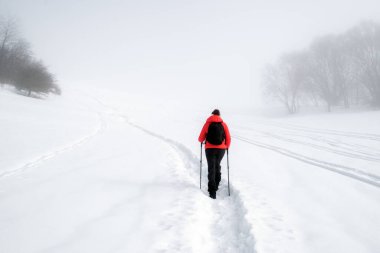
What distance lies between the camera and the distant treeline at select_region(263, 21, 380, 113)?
3578 cm

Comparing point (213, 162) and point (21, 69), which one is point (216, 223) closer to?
point (213, 162)

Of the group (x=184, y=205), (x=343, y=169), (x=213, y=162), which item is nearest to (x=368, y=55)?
(x=343, y=169)

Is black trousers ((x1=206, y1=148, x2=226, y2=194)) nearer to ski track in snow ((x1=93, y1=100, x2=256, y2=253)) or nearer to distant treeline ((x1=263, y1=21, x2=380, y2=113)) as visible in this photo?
ski track in snow ((x1=93, y1=100, x2=256, y2=253))

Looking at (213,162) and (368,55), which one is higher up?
(368,55)

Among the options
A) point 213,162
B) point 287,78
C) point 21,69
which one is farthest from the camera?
point 287,78

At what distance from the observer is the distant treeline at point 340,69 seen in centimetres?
3578

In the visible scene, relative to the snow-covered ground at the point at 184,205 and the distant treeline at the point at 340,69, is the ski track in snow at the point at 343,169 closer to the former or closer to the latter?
the snow-covered ground at the point at 184,205

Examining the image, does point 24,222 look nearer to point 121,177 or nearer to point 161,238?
point 161,238

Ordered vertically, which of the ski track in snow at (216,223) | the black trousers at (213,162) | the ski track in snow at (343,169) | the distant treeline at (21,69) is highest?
the distant treeline at (21,69)

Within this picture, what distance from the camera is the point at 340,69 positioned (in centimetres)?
3931

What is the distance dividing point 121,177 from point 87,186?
1.07 metres

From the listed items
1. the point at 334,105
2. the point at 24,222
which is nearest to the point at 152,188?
the point at 24,222

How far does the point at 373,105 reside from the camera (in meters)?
34.8

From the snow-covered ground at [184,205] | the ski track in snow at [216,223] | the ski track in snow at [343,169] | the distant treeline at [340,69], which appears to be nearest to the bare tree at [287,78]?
the distant treeline at [340,69]
